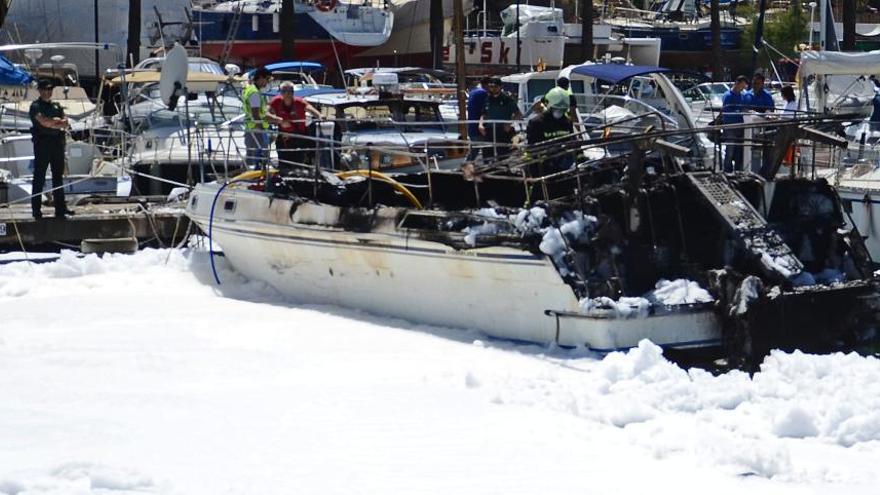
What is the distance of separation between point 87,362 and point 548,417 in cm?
400

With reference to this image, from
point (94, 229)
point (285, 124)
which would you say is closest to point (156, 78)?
point (94, 229)

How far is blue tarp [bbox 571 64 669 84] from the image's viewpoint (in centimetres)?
2375

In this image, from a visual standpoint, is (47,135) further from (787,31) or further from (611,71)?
(787,31)

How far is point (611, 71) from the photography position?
80.4 ft

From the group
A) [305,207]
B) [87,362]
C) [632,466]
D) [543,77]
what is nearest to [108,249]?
[305,207]

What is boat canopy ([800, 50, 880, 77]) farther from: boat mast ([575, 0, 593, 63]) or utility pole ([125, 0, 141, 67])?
boat mast ([575, 0, 593, 63])

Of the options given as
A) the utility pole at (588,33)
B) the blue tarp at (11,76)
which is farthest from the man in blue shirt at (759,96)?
the utility pole at (588,33)

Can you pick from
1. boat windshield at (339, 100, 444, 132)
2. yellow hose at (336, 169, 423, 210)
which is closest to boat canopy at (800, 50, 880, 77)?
boat windshield at (339, 100, 444, 132)

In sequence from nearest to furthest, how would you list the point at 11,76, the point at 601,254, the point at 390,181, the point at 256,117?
the point at 601,254 < the point at 390,181 < the point at 256,117 < the point at 11,76

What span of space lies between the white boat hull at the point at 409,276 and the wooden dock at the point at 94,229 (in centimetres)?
218

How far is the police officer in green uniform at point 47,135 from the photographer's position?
16.6 m

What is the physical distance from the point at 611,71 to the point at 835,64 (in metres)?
5.96

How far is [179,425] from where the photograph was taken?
9.70 m

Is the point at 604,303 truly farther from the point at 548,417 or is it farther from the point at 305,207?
the point at 305,207
